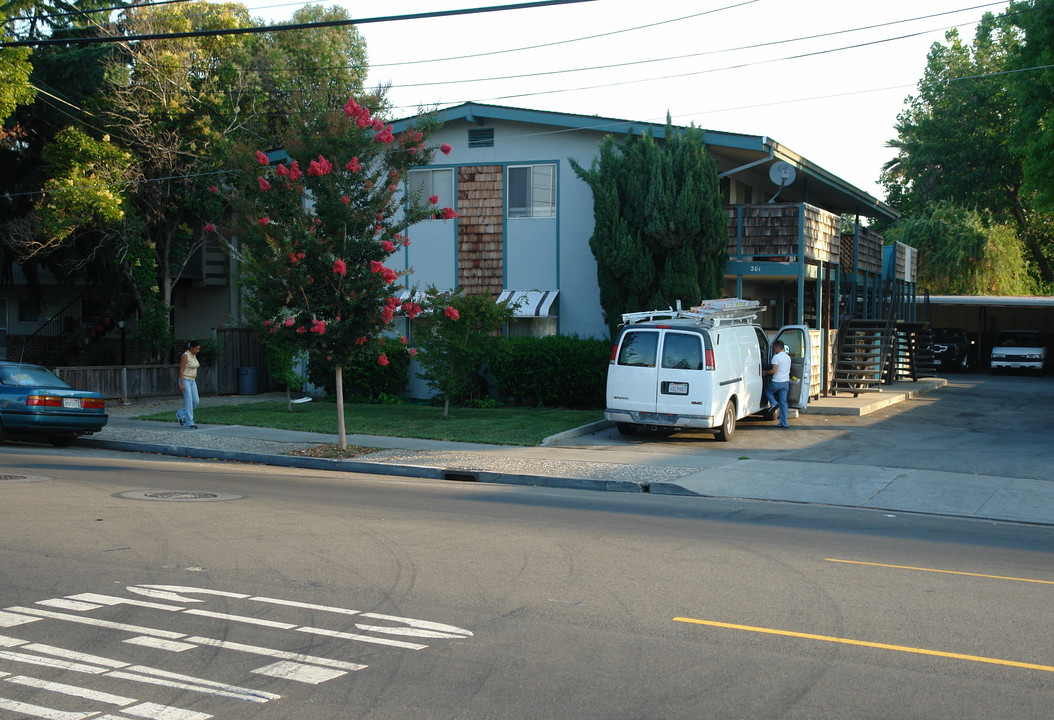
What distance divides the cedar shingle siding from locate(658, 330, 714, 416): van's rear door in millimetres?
8549

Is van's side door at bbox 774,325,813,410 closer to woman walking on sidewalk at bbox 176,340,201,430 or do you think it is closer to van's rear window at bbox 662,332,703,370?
van's rear window at bbox 662,332,703,370

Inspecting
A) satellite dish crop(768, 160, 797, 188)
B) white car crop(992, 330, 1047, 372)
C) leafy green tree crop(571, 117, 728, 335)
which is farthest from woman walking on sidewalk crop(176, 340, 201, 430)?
white car crop(992, 330, 1047, 372)

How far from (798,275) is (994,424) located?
210 inches

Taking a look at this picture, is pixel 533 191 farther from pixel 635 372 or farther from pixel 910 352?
pixel 910 352

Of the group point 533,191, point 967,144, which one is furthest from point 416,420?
point 967,144

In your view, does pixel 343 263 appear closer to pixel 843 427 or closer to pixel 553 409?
pixel 553 409

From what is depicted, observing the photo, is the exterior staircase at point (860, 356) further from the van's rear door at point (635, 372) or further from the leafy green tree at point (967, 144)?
the leafy green tree at point (967, 144)

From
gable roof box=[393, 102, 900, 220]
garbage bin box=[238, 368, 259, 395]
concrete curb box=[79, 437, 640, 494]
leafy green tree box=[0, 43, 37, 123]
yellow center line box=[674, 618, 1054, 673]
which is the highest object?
leafy green tree box=[0, 43, 37, 123]

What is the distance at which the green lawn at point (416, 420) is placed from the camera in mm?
17688

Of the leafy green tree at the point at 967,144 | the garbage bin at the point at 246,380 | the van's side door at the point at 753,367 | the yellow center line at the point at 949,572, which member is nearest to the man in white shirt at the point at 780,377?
the van's side door at the point at 753,367

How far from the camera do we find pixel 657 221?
2092cm

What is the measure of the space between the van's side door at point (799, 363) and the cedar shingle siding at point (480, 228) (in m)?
7.60

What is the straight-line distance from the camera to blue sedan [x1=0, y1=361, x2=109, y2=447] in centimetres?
1666

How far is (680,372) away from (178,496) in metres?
8.71
